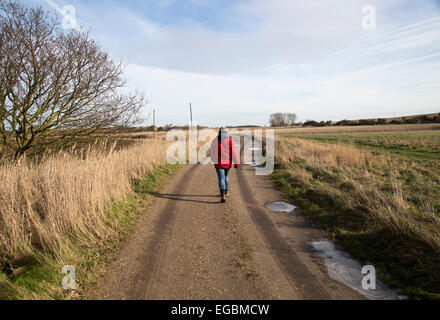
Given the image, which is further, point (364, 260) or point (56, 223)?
point (56, 223)

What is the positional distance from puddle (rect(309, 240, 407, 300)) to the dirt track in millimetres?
142

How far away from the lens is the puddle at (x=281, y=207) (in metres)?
6.03

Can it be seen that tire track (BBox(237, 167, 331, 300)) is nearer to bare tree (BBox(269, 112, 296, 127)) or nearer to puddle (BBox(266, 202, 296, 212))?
puddle (BBox(266, 202, 296, 212))

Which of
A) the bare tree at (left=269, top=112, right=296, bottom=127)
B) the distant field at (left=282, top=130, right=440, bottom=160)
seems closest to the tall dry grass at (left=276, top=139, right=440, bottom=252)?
the distant field at (left=282, top=130, right=440, bottom=160)

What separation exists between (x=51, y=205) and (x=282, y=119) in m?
122

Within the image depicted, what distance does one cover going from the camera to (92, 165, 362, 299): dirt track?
2.86 metres

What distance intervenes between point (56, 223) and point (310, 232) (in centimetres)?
472
